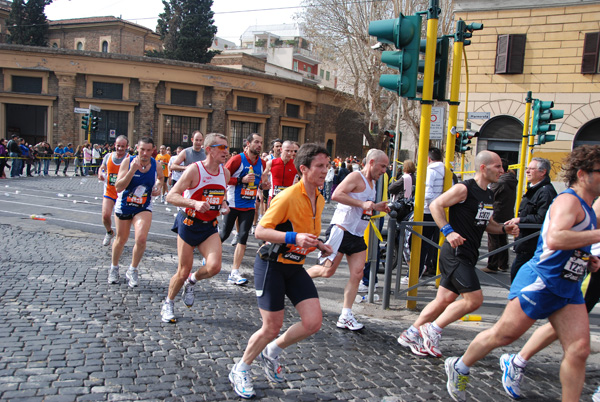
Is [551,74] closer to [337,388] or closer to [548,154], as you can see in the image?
[548,154]

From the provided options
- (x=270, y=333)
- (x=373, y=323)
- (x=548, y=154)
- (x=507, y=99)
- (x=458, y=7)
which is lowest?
(x=373, y=323)

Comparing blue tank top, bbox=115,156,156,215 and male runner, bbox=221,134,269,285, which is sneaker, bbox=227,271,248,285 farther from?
blue tank top, bbox=115,156,156,215

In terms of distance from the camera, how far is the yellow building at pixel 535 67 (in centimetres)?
1916

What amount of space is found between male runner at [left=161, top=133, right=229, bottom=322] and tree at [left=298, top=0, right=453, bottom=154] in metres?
28.0

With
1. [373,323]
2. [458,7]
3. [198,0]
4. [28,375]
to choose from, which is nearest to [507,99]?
[458,7]

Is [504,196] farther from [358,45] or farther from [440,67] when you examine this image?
[358,45]

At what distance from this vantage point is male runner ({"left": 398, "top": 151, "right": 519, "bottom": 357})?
4.47m

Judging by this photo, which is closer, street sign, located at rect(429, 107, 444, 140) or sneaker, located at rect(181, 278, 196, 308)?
sneaker, located at rect(181, 278, 196, 308)

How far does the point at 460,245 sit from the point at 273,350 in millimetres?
1918

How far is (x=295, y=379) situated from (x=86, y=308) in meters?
2.81

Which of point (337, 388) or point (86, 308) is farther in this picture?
point (86, 308)

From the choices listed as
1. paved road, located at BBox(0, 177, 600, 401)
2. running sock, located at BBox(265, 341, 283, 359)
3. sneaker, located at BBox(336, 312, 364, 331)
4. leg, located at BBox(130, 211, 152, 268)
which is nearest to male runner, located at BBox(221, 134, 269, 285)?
paved road, located at BBox(0, 177, 600, 401)

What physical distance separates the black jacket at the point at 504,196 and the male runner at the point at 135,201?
5715mm

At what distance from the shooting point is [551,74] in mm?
19781
